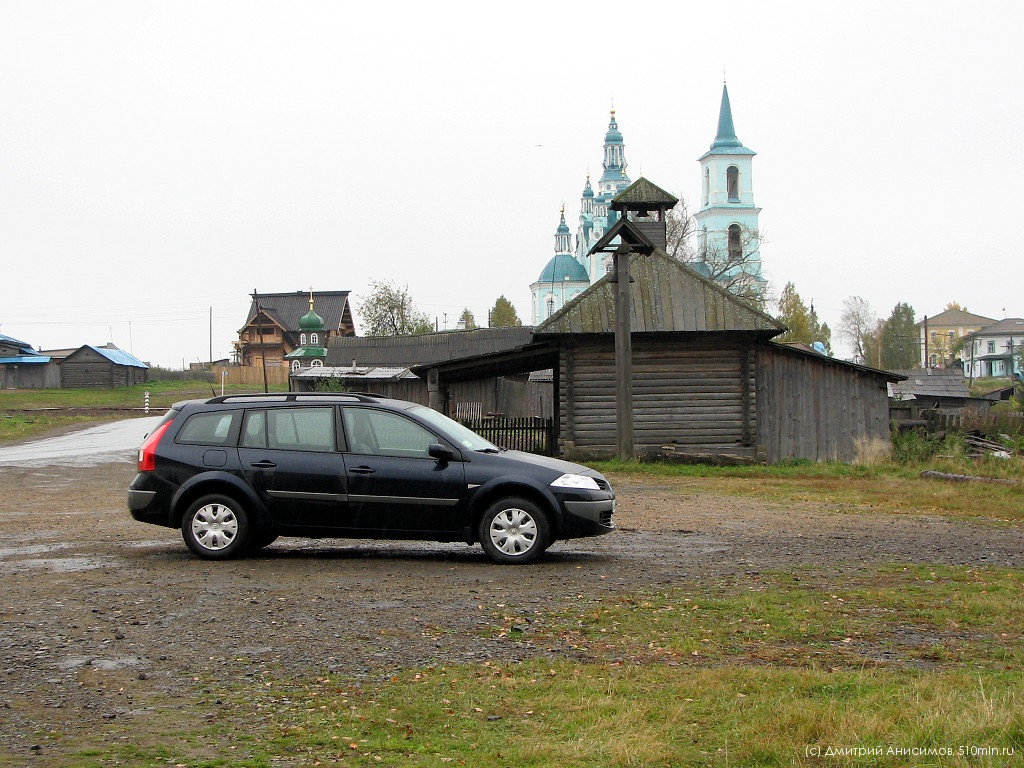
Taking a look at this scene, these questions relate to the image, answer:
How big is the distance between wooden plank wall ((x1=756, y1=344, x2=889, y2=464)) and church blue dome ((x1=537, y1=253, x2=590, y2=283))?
10622 centimetres

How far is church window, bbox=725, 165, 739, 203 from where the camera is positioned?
10538 centimetres

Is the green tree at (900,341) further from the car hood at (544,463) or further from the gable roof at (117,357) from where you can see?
the car hood at (544,463)

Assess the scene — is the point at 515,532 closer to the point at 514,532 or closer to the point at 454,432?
the point at 514,532

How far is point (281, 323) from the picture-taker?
85.8m

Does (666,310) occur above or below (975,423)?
above

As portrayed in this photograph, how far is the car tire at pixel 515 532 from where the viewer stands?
10.4 metres

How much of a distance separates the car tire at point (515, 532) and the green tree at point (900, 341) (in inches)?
4567

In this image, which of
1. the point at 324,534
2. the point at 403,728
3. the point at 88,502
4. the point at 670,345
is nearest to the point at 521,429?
the point at 670,345

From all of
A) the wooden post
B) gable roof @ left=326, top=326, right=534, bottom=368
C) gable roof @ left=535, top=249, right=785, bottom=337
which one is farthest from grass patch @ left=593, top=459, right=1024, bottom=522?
gable roof @ left=326, top=326, right=534, bottom=368

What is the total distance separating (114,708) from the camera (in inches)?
220

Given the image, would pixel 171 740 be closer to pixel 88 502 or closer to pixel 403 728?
pixel 403 728

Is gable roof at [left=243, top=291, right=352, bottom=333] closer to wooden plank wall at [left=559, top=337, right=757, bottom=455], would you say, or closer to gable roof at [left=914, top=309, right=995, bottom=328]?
wooden plank wall at [left=559, top=337, right=757, bottom=455]

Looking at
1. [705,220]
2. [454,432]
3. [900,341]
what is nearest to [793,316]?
[705,220]

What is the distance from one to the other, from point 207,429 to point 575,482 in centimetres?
374
